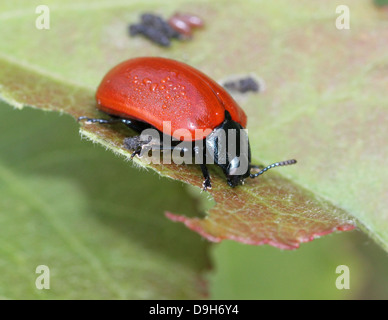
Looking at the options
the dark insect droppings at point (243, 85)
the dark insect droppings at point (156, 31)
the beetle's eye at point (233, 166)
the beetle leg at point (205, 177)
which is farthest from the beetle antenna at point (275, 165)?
the dark insect droppings at point (156, 31)

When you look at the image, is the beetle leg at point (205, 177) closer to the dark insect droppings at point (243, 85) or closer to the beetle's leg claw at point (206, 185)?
the beetle's leg claw at point (206, 185)

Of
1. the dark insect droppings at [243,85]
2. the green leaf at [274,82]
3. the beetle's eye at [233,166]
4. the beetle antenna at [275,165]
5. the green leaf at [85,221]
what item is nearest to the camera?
the green leaf at [274,82]

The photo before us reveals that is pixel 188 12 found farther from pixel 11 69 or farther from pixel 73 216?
pixel 73 216

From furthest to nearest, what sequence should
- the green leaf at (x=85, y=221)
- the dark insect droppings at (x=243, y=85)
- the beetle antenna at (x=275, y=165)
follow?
1. the dark insect droppings at (x=243, y=85)
2. the green leaf at (x=85, y=221)
3. the beetle antenna at (x=275, y=165)

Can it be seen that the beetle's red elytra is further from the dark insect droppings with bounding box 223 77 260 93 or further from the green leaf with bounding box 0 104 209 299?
the green leaf with bounding box 0 104 209 299

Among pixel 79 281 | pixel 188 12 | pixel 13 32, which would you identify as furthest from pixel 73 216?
pixel 188 12

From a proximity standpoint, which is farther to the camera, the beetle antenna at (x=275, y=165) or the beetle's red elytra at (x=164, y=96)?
the beetle antenna at (x=275, y=165)

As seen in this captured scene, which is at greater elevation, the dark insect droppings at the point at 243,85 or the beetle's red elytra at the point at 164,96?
the dark insect droppings at the point at 243,85
